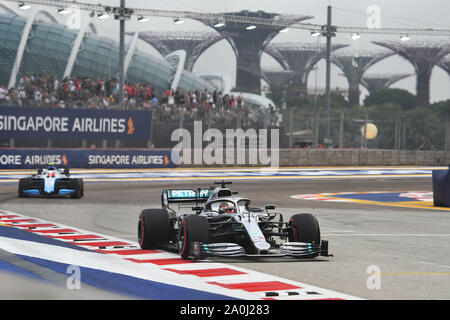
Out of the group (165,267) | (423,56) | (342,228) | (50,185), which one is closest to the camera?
(165,267)

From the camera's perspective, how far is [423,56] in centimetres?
9919

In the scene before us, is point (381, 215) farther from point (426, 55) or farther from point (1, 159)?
point (426, 55)

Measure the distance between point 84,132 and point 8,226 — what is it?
20197 mm

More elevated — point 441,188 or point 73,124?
point 73,124

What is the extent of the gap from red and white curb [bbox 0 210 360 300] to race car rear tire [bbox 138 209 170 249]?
16cm

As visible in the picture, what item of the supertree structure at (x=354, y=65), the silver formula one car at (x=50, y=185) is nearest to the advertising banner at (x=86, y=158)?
the silver formula one car at (x=50, y=185)

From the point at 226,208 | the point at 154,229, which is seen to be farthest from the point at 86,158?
the point at 226,208

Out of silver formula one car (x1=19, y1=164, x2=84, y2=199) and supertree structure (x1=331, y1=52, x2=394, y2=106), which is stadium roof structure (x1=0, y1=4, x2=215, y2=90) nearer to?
silver formula one car (x1=19, y1=164, x2=84, y2=199)

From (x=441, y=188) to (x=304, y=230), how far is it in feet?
40.2

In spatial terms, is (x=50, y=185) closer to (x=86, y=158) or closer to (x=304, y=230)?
(x=304, y=230)

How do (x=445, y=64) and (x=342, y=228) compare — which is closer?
(x=342, y=228)

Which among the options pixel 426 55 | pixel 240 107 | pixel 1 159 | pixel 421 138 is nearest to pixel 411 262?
pixel 1 159

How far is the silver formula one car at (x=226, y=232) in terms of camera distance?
10385 mm

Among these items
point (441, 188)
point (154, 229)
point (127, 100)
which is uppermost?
point (127, 100)
